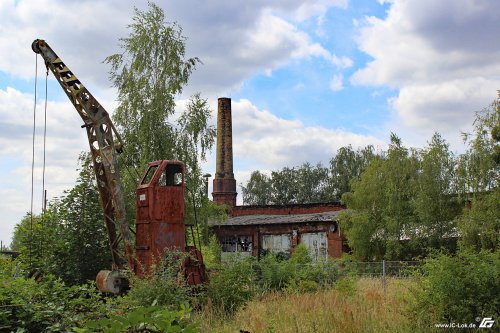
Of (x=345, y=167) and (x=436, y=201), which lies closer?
(x=436, y=201)

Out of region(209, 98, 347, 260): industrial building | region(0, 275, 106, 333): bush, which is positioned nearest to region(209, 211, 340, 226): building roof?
region(209, 98, 347, 260): industrial building

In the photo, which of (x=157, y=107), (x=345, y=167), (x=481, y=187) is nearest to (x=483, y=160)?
(x=481, y=187)

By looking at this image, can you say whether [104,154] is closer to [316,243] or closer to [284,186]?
[316,243]

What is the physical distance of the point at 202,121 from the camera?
947 inches

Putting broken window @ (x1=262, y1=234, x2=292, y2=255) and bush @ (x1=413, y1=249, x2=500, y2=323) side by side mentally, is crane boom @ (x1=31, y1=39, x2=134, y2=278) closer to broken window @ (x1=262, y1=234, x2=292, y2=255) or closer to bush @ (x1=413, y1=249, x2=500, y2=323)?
bush @ (x1=413, y1=249, x2=500, y2=323)

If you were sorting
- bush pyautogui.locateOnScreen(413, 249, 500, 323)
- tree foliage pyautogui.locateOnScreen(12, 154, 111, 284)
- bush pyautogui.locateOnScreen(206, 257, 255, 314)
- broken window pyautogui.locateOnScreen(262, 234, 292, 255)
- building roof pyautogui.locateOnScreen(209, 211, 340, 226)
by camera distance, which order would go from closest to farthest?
bush pyautogui.locateOnScreen(413, 249, 500, 323) < bush pyautogui.locateOnScreen(206, 257, 255, 314) < tree foliage pyautogui.locateOnScreen(12, 154, 111, 284) < building roof pyautogui.locateOnScreen(209, 211, 340, 226) < broken window pyautogui.locateOnScreen(262, 234, 292, 255)

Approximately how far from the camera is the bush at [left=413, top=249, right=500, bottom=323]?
9594 mm

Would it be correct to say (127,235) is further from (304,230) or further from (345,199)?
(304,230)

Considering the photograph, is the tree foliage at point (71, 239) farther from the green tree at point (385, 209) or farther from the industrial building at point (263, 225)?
the green tree at point (385, 209)

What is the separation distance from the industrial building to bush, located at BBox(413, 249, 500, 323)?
56.4 ft

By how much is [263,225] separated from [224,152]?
24.2 feet

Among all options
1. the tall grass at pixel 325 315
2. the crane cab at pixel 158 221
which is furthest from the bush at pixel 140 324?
the crane cab at pixel 158 221

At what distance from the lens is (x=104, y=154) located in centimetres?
1558

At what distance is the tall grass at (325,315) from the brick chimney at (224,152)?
26.8 m
